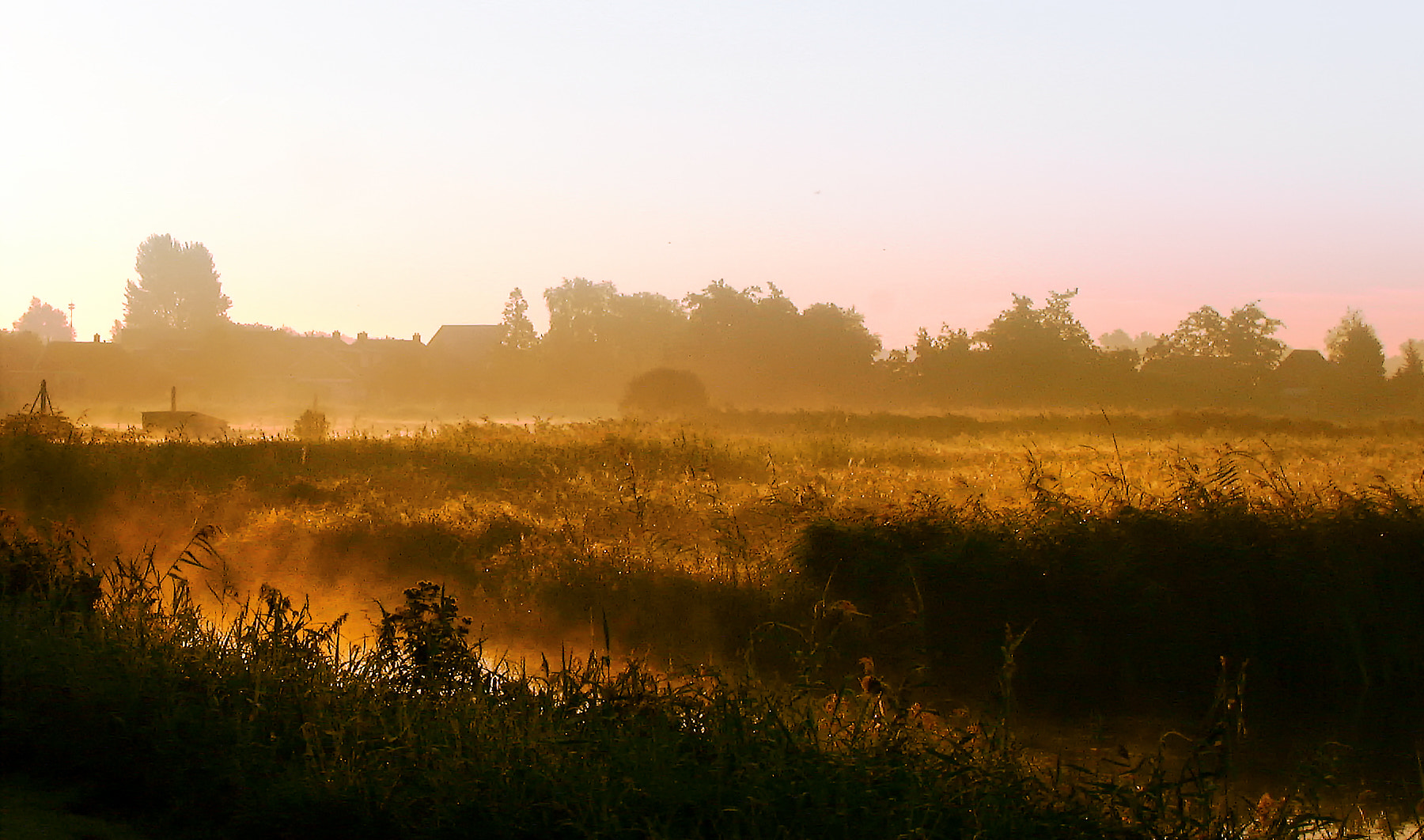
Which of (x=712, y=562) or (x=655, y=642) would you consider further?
(x=712, y=562)

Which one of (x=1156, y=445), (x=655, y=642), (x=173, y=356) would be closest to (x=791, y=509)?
(x=655, y=642)

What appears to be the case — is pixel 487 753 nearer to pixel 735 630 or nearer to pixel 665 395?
pixel 735 630

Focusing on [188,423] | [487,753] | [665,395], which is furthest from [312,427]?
[487,753]

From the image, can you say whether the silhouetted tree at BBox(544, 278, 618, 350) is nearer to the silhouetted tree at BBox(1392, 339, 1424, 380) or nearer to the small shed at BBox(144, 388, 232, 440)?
the small shed at BBox(144, 388, 232, 440)

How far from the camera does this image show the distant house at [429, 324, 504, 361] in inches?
1503

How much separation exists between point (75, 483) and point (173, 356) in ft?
98.6

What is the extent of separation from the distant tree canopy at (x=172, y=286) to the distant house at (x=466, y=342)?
94.7ft

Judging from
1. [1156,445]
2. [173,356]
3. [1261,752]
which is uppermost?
[173,356]

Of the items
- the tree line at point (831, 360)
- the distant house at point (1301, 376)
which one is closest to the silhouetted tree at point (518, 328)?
the tree line at point (831, 360)

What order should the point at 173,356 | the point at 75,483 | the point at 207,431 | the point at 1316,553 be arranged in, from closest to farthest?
the point at 1316,553
the point at 75,483
the point at 207,431
the point at 173,356

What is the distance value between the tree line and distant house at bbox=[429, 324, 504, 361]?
40 cm

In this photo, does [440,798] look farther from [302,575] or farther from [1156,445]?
[1156,445]

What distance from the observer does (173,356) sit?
4228cm

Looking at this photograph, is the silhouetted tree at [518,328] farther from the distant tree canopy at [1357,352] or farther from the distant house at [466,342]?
the distant tree canopy at [1357,352]
